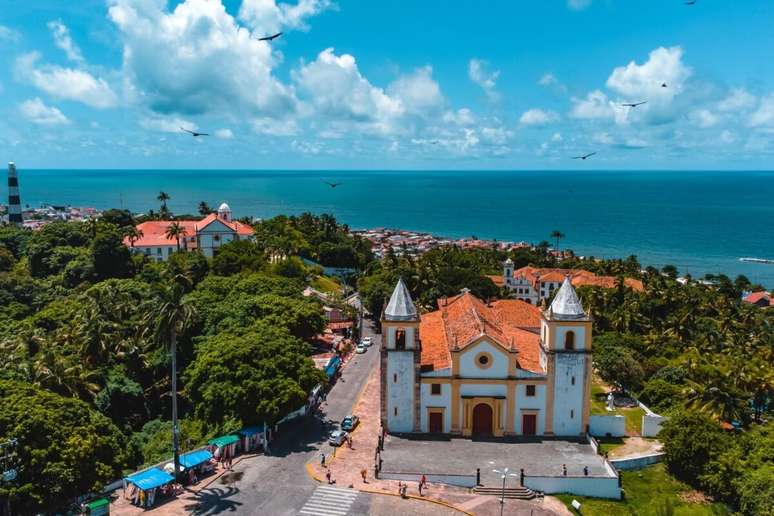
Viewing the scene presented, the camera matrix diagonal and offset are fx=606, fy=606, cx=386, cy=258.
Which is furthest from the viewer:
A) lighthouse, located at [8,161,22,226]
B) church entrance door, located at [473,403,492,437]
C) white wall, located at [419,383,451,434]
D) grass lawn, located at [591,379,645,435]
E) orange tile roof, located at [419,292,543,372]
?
lighthouse, located at [8,161,22,226]

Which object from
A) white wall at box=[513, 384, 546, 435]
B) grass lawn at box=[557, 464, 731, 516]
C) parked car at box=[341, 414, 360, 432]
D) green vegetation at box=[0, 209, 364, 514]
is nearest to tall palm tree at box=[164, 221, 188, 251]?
green vegetation at box=[0, 209, 364, 514]

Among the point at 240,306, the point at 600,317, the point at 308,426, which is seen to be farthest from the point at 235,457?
the point at 600,317

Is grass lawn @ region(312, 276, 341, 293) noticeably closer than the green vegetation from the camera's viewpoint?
No

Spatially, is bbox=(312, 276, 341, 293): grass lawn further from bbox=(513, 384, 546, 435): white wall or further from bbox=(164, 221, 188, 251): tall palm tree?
bbox=(513, 384, 546, 435): white wall

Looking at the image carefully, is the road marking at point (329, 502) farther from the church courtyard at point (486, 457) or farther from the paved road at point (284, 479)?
the church courtyard at point (486, 457)

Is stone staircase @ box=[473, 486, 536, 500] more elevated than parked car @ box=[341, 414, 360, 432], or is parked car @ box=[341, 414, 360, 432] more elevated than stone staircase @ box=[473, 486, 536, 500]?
parked car @ box=[341, 414, 360, 432]

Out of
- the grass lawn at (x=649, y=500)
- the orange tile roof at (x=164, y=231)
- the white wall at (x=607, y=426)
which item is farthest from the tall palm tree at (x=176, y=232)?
the grass lawn at (x=649, y=500)
